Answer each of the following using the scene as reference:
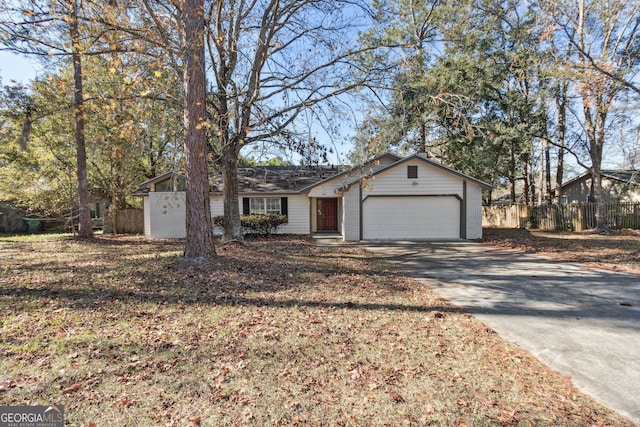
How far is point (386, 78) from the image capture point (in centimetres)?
850

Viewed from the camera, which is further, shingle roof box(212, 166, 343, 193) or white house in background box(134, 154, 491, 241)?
shingle roof box(212, 166, 343, 193)

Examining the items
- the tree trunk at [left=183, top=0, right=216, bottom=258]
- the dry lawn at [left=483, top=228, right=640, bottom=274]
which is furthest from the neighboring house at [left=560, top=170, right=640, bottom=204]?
the tree trunk at [left=183, top=0, right=216, bottom=258]

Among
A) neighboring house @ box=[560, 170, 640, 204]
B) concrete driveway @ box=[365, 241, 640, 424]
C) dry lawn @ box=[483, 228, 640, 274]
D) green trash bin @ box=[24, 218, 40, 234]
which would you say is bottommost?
Result: concrete driveway @ box=[365, 241, 640, 424]

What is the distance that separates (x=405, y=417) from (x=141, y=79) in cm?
829

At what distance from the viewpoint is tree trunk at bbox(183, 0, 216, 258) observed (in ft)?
23.0

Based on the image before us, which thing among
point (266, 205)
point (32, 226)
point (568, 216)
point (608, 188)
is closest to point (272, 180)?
point (266, 205)

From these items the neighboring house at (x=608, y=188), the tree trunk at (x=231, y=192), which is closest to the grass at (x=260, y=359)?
the tree trunk at (x=231, y=192)

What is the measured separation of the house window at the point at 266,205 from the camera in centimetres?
1753

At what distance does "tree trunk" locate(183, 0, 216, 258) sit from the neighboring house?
26.0m

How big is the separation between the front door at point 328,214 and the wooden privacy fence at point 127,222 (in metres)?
11.6

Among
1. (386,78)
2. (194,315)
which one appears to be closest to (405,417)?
(194,315)

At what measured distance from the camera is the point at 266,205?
17594mm

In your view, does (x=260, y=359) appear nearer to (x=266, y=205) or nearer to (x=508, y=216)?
(x=266, y=205)

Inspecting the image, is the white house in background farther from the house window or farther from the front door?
the front door
